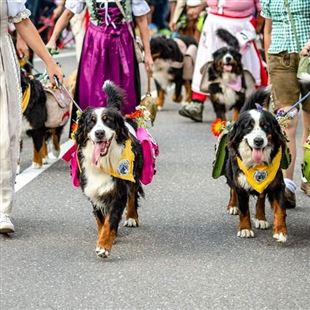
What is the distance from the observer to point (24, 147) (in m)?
11.0

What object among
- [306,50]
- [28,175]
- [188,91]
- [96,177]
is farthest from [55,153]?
[188,91]

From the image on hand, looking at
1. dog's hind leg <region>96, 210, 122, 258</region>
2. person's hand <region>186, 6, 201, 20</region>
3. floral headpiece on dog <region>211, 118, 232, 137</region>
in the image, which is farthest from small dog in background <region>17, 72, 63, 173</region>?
person's hand <region>186, 6, 201, 20</region>

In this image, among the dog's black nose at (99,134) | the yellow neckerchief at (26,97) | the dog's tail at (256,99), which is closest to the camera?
the dog's black nose at (99,134)

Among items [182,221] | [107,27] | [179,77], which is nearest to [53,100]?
[107,27]

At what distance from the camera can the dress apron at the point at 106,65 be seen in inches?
335

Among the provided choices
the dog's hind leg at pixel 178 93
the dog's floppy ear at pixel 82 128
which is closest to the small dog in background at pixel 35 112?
the dog's floppy ear at pixel 82 128

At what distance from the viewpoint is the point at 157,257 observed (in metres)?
6.61

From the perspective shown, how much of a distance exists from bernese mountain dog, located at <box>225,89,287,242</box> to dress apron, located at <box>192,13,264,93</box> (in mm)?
4958

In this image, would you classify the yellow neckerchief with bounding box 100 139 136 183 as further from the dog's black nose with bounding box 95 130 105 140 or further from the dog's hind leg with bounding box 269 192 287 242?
the dog's hind leg with bounding box 269 192 287 242

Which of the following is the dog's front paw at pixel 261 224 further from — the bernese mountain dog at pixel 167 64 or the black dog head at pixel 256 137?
the bernese mountain dog at pixel 167 64

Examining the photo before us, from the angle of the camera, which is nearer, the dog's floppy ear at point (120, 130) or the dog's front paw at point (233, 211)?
the dog's floppy ear at point (120, 130)

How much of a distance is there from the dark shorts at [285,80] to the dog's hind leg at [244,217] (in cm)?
110

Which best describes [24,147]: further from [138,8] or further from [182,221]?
[182,221]

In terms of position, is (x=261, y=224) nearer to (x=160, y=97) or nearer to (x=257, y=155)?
(x=257, y=155)
